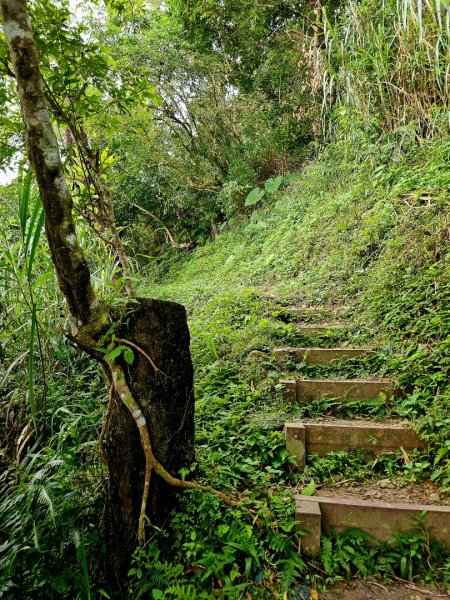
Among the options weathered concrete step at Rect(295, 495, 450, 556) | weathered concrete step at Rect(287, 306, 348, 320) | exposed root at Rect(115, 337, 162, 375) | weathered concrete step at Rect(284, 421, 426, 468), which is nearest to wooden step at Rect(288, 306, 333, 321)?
weathered concrete step at Rect(287, 306, 348, 320)

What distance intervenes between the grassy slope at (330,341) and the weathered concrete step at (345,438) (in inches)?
3.1

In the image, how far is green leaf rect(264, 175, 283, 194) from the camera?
27.7ft

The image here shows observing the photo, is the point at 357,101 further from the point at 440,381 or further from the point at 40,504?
the point at 40,504

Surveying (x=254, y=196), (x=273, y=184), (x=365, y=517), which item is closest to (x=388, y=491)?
(x=365, y=517)

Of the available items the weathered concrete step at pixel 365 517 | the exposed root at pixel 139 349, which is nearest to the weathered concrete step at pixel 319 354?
the weathered concrete step at pixel 365 517

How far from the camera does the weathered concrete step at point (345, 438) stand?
229 centimetres

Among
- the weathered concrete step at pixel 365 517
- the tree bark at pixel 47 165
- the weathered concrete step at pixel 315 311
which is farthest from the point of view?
the weathered concrete step at pixel 315 311

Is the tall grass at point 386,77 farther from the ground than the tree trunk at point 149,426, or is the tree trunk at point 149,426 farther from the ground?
the tall grass at point 386,77

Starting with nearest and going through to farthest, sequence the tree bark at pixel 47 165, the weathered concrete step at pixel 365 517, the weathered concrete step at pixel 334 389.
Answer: the tree bark at pixel 47 165 < the weathered concrete step at pixel 365 517 < the weathered concrete step at pixel 334 389

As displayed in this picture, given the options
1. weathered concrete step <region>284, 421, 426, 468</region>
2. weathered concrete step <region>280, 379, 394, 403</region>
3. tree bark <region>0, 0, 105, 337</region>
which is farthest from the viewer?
weathered concrete step <region>280, 379, 394, 403</region>

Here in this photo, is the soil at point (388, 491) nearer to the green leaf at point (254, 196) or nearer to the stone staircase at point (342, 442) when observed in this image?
the stone staircase at point (342, 442)

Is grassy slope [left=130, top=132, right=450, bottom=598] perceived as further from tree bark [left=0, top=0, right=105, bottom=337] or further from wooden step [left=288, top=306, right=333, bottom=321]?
tree bark [left=0, top=0, right=105, bottom=337]

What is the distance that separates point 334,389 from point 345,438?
0.47 m

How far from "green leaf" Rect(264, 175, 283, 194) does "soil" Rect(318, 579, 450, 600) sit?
7.77 meters
